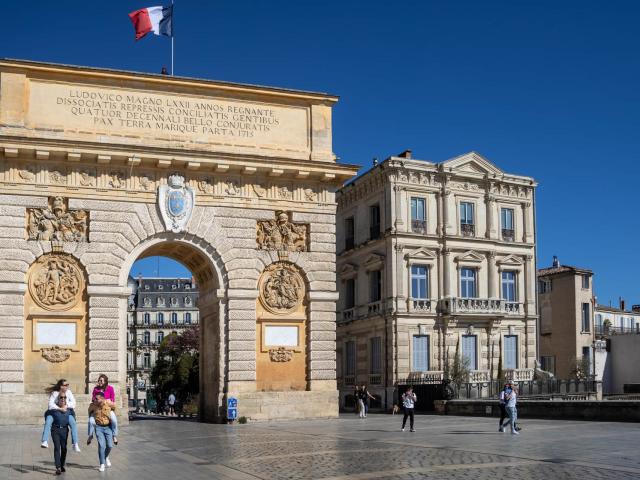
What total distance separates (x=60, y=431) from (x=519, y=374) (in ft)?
112

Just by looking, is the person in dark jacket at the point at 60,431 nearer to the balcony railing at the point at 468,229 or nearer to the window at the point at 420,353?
the window at the point at 420,353

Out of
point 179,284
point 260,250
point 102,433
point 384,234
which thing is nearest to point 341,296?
point 384,234

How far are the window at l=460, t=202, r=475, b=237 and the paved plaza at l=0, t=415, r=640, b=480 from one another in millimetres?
20782

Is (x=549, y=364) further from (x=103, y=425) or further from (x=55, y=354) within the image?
(x=103, y=425)

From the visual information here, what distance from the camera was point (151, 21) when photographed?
1293 inches

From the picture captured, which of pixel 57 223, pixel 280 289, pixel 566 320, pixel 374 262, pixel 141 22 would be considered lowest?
pixel 566 320

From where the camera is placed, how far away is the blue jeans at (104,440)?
16.2 meters

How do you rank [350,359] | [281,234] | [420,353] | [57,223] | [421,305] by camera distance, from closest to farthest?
[57,223] → [281,234] → [420,353] → [421,305] → [350,359]

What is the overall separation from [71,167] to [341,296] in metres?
23.2

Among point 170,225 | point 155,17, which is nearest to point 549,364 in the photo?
point 170,225

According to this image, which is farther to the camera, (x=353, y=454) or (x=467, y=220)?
(x=467, y=220)

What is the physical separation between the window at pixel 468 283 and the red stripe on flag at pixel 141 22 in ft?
71.5

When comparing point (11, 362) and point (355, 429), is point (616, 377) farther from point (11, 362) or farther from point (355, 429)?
point (11, 362)

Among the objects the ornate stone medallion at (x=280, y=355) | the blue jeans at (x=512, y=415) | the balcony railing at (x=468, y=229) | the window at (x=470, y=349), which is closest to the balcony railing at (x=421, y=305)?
the window at (x=470, y=349)
